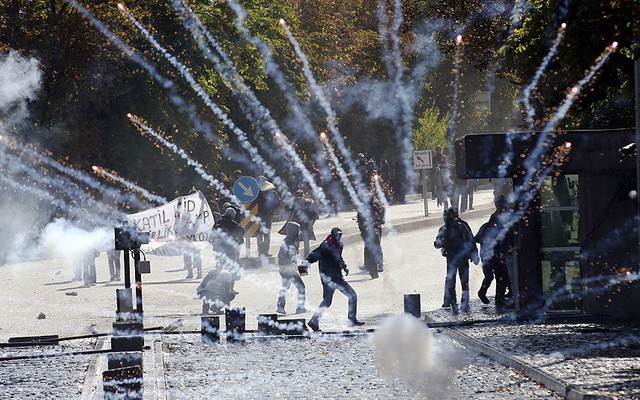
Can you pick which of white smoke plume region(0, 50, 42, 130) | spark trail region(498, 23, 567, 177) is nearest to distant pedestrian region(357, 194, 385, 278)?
spark trail region(498, 23, 567, 177)

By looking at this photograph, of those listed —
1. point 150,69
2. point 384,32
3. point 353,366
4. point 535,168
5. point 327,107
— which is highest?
point 384,32

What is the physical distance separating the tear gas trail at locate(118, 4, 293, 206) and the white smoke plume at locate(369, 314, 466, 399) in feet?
52.7

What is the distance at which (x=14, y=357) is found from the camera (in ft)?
52.3

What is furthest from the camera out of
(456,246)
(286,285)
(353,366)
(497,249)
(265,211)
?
(265,211)

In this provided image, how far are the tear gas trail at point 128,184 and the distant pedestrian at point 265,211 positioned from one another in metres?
7.90

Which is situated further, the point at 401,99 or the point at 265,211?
the point at 401,99

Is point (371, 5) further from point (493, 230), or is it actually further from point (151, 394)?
point (151, 394)

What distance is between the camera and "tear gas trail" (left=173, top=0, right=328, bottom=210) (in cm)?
3872

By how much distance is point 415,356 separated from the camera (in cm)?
1471

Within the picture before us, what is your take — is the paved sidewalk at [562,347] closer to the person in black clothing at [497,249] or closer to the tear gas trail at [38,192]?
the person in black clothing at [497,249]

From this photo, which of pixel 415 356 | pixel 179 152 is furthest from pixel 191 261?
pixel 415 356

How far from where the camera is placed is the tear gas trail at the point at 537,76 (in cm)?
1616

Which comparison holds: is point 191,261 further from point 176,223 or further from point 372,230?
point 372,230

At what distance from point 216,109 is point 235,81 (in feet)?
5.87
